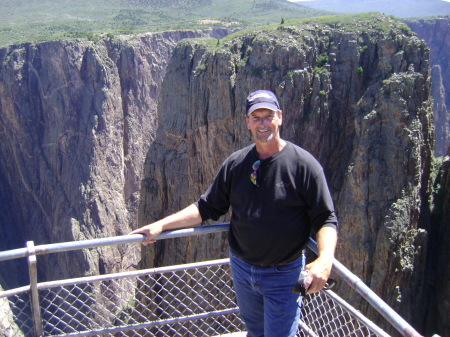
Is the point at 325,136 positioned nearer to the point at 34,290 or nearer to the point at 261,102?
the point at 261,102

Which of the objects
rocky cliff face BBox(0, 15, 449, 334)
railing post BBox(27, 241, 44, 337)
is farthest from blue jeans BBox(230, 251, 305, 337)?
rocky cliff face BBox(0, 15, 449, 334)

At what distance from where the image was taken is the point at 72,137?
33.2 meters

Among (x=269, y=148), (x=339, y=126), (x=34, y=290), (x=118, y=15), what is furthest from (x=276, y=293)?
(x=118, y=15)

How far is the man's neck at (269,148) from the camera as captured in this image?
4328 mm

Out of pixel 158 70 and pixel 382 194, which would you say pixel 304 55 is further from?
pixel 158 70

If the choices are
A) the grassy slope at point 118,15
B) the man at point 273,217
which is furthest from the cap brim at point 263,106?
the grassy slope at point 118,15

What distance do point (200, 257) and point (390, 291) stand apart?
721 centimetres

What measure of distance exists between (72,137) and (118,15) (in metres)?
24.9

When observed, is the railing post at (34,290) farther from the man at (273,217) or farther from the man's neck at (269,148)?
the man's neck at (269,148)

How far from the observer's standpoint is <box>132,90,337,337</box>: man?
409 centimetres

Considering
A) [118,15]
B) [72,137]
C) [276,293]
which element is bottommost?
[72,137]

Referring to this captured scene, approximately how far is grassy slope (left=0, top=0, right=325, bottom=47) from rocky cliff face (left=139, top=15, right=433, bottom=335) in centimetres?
2038

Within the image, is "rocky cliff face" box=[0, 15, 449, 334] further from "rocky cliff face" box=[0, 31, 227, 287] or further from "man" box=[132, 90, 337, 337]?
"man" box=[132, 90, 337, 337]

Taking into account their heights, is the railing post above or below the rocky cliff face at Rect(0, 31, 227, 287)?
above
